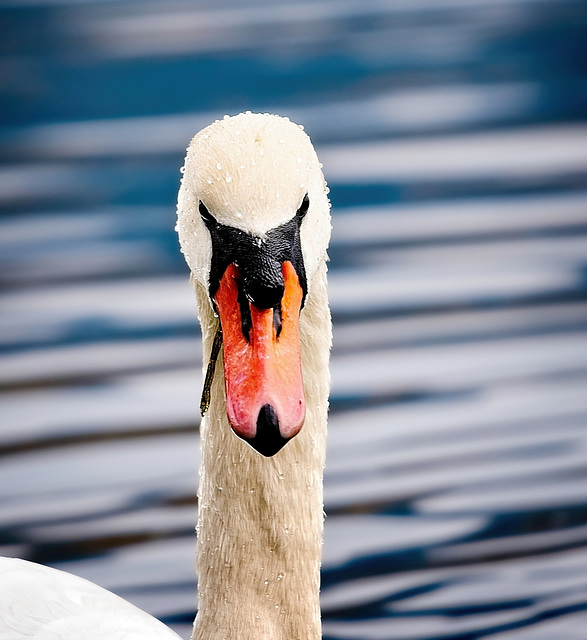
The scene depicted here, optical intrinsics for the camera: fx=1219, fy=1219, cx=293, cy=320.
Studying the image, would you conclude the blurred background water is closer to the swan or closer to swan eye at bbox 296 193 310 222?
the swan

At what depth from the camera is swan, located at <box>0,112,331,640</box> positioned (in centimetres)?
162

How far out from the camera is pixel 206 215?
172 cm

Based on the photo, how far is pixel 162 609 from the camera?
279 centimetres

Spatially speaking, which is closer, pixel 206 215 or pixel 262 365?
pixel 262 365

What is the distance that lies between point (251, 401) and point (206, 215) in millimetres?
295

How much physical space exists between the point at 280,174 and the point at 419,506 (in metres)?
1.65

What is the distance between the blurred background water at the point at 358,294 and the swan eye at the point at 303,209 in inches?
50.8

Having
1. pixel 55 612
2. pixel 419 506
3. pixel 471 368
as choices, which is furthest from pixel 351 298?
pixel 55 612

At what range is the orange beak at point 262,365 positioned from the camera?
1569 millimetres

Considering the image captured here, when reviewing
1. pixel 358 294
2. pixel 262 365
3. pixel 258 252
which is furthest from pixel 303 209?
pixel 358 294

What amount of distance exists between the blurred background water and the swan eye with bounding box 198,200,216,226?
131cm

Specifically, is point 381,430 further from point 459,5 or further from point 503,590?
point 459,5

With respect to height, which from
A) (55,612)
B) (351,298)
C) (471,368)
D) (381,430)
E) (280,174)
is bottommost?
(55,612)

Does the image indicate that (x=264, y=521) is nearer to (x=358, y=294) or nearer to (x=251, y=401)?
(x=251, y=401)
